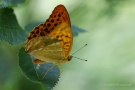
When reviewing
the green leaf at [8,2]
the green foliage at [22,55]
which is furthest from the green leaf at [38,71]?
the green leaf at [8,2]

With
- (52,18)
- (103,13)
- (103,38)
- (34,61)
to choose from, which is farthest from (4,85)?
(103,13)

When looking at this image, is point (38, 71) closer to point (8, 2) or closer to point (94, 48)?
point (8, 2)

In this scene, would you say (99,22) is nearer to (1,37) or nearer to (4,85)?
(4,85)

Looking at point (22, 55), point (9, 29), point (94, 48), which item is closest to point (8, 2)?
point (9, 29)

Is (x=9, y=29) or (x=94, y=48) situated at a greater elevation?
(x=9, y=29)

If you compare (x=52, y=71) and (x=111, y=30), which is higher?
(x=52, y=71)
